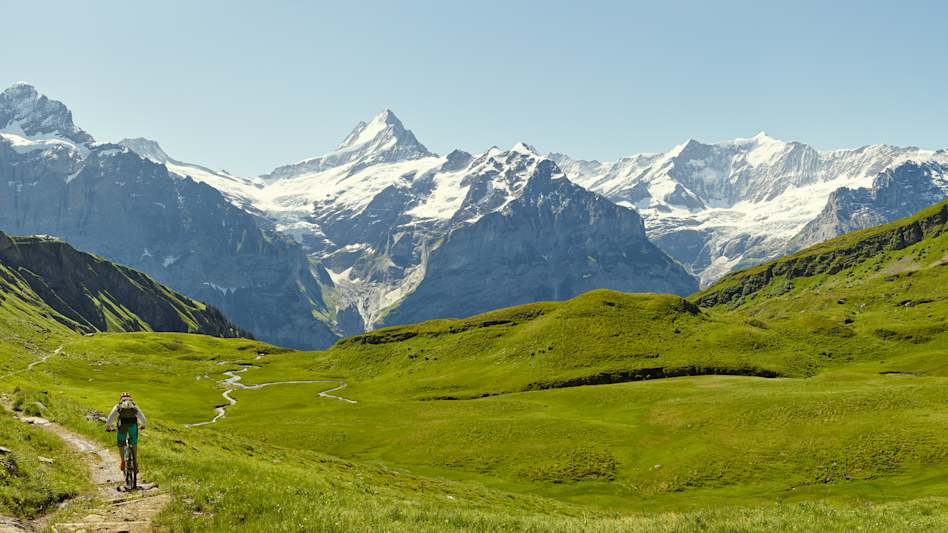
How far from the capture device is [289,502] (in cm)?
2317

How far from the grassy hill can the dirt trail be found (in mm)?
1088

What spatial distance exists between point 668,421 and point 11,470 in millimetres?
64470

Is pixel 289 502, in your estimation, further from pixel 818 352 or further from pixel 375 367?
pixel 375 367

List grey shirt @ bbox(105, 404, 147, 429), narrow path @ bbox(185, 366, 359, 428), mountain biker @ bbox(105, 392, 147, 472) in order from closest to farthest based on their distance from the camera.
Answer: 1. mountain biker @ bbox(105, 392, 147, 472)
2. grey shirt @ bbox(105, 404, 147, 429)
3. narrow path @ bbox(185, 366, 359, 428)

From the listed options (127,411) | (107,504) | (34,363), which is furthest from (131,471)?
(34,363)

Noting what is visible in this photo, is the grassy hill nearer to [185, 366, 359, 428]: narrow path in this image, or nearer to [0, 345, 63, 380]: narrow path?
[185, 366, 359, 428]: narrow path

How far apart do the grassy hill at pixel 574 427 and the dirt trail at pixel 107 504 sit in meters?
1.09

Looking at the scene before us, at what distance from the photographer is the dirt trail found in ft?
63.7

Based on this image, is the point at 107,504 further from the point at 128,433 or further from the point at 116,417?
the point at 116,417

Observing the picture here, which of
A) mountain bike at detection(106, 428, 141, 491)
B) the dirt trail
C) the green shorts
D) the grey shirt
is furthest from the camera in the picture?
the grey shirt

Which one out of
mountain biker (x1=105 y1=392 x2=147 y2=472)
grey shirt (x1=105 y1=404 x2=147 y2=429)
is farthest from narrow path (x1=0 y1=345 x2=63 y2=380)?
mountain biker (x1=105 y1=392 x2=147 y2=472)

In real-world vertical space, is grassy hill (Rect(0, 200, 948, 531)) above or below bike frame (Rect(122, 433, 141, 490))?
below

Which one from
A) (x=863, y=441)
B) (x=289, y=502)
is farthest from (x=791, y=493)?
(x=289, y=502)

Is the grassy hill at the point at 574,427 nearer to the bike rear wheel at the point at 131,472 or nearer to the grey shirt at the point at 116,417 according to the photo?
the bike rear wheel at the point at 131,472
